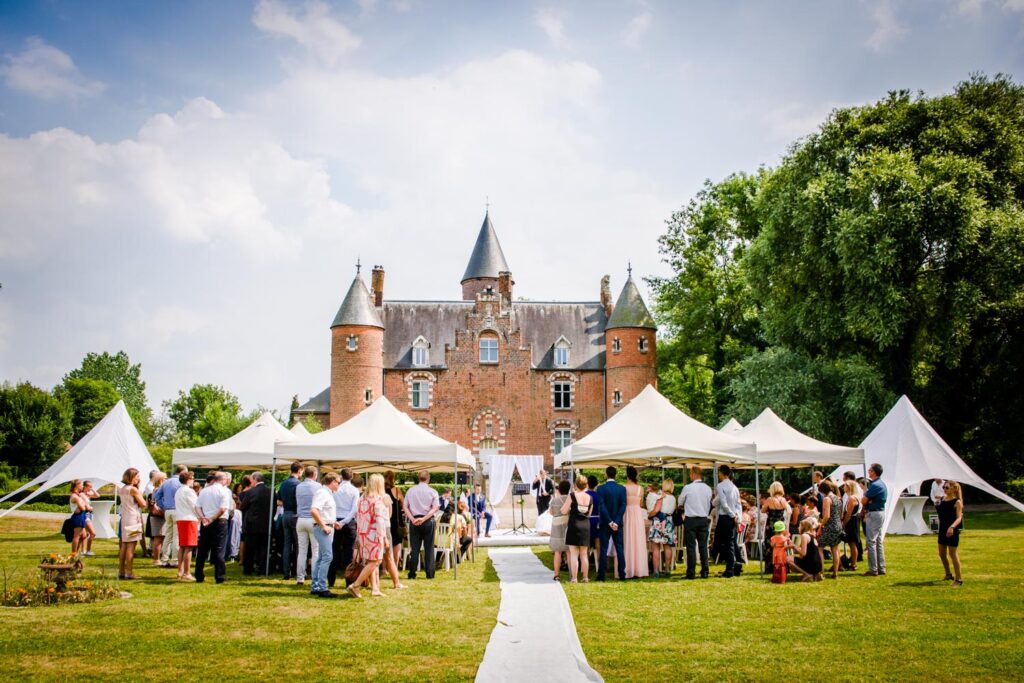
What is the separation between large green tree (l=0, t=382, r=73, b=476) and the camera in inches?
1513

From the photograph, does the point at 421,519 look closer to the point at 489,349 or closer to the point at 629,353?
the point at 629,353

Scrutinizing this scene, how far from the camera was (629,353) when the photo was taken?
39625mm

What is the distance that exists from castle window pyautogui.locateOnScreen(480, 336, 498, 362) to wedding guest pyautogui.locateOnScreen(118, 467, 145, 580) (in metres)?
29.5

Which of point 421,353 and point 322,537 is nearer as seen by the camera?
point 322,537

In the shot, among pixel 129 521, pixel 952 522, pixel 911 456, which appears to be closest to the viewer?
pixel 952 522

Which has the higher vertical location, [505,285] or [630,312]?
[505,285]

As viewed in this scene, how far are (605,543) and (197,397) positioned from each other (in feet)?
211

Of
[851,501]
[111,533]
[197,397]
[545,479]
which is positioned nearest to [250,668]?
[851,501]

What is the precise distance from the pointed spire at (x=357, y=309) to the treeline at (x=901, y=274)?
1841 centimetres

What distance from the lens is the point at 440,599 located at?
10227 millimetres

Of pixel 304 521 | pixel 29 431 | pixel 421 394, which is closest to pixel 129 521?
pixel 304 521

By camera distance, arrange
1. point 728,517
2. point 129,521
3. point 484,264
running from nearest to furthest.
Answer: point 129,521
point 728,517
point 484,264

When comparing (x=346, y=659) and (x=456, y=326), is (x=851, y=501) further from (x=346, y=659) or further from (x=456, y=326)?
(x=456, y=326)

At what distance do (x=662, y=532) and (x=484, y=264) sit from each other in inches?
1393
